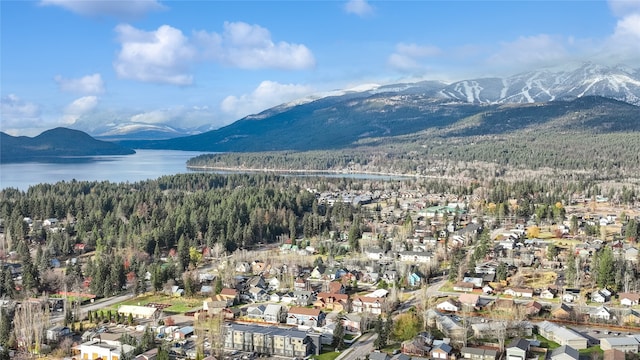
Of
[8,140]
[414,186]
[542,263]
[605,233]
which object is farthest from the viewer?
[8,140]

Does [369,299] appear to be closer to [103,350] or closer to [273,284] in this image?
[273,284]

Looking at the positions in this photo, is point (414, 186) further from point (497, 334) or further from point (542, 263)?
point (497, 334)

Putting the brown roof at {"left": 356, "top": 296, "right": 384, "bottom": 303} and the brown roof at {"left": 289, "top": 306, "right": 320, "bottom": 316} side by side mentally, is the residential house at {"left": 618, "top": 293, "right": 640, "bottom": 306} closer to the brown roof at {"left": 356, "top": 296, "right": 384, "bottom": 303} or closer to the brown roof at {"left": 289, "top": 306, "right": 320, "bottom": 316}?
the brown roof at {"left": 356, "top": 296, "right": 384, "bottom": 303}

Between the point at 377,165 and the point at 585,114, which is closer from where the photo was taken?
the point at 377,165

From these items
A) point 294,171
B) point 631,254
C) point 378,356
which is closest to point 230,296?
point 378,356

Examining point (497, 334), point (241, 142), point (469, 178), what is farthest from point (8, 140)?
point (497, 334)

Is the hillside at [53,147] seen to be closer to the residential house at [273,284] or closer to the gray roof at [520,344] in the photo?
the residential house at [273,284]

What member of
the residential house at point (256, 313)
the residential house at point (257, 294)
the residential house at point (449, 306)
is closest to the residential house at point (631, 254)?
the residential house at point (449, 306)

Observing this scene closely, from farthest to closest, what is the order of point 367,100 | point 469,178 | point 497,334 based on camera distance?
1. point 367,100
2. point 469,178
3. point 497,334
